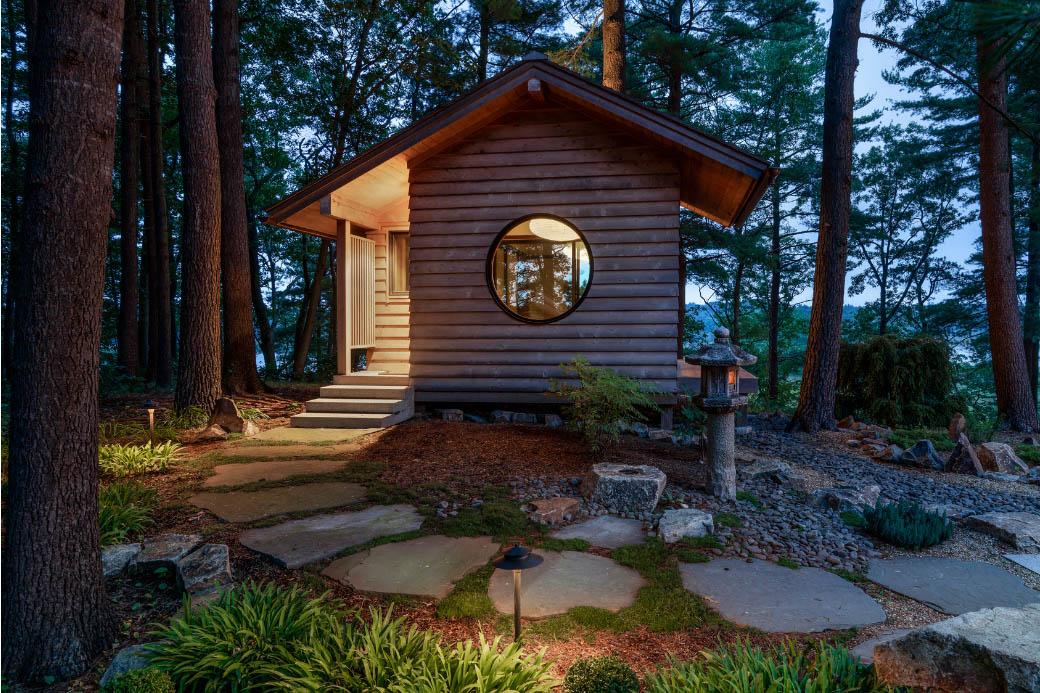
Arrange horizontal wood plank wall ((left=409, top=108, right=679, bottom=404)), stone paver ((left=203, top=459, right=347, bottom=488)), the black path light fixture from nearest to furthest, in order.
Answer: the black path light fixture
stone paver ((left=203, top=459, right=347, bottom=488))
horizontal wood plank wall ((left=409, top=108, right=679, bottom=404))

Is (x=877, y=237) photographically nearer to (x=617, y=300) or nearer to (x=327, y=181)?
(x=617, y=300)

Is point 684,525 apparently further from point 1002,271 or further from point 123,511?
point 1002,271

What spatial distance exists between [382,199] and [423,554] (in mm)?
6655

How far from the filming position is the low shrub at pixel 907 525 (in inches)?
151

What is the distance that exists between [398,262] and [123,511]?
6.43 meters

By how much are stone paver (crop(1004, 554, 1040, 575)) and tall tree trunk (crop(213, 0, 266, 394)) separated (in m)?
9.29

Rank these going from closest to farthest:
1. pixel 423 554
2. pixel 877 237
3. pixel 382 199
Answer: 1. pixel 423 554
2. pixel 382 199
3. pixel 877 237

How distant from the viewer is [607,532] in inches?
156

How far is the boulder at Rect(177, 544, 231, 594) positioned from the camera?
3.02 meters

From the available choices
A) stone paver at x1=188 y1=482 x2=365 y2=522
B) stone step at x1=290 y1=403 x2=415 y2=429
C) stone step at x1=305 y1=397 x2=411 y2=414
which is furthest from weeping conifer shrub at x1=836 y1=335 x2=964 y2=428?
stone paver at x1=188 y1=482 x2=365 y2=522

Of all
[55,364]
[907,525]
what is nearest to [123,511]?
[55,364]

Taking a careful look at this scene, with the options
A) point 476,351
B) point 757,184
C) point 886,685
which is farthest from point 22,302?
point 757,184

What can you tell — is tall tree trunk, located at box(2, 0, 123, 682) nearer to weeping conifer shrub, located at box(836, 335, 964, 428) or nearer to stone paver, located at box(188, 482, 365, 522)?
stone paver, located at box(188, 482, 365, 522)

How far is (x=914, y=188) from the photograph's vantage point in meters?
18.4
